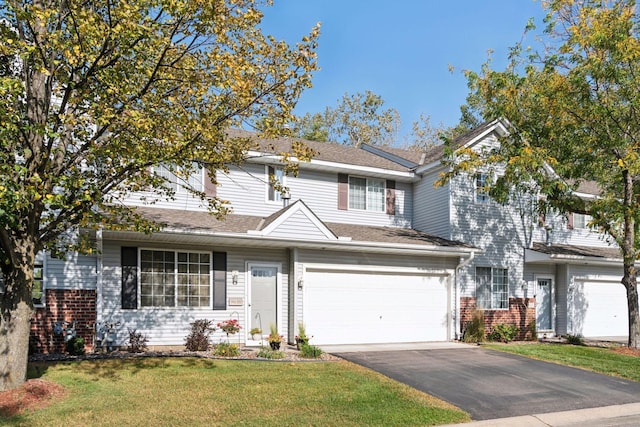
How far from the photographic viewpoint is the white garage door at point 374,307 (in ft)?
46.6

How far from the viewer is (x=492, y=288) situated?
55.8ft

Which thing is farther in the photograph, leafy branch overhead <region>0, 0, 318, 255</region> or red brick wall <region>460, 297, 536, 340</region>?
red brick wall <region>460, 297, 536, 340</region>

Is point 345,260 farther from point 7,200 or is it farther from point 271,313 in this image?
point 7,200

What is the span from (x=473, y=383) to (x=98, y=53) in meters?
8.98

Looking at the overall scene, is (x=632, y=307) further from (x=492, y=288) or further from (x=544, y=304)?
(x=492, y=288)

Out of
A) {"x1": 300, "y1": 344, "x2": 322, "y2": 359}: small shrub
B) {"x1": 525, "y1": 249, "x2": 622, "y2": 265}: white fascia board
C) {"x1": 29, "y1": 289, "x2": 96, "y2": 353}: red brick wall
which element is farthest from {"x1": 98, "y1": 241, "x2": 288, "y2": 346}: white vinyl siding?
{"x1": 525, "y1": 249, "x2": 622, "y2": 265}: white fascia board

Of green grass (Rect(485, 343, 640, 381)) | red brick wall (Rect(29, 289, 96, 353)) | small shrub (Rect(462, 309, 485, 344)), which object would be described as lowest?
green grass (Rect(485, 343, 640, 381))

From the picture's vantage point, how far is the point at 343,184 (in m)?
17.1

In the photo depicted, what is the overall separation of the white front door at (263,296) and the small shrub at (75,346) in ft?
13.7

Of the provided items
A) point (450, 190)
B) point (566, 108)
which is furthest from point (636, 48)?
point (450, 190)

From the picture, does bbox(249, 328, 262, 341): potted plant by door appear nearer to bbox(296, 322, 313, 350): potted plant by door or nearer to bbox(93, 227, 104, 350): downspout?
bbox(296, 322, 313, 350): potted plant by door

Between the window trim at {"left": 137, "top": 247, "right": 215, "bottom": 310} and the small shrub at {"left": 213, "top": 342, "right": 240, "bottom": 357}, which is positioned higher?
the window trim at {"left": 137, "top": 247, "right": 215, "bottom": 310}

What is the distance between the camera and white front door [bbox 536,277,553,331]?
18.4 meters

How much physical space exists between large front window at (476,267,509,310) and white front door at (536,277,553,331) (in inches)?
77.7
